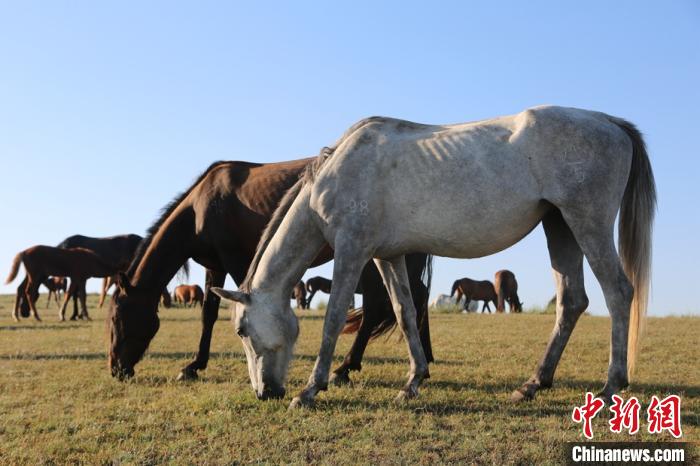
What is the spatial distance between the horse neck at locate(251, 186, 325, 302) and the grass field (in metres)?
1.02

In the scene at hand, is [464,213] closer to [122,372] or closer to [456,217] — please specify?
[456,217]

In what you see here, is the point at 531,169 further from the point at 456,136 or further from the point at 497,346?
the point at 497,346

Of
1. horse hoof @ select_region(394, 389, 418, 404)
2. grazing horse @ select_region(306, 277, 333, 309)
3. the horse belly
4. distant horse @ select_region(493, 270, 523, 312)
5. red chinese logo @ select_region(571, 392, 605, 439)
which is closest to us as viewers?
red chinese logo @ select_region(571, 392, 605, 439)

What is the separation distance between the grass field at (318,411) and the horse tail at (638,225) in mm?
797

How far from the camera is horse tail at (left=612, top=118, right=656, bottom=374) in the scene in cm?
566

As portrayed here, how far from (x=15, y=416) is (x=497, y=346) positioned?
7097mm

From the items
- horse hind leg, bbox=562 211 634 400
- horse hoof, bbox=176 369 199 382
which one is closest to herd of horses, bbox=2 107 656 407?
horse hind leg, bbox=562 211 634 400

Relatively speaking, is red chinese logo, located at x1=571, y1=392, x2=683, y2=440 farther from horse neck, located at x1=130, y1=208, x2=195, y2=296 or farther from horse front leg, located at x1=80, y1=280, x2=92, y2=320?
horse front leg, located at x1=80, y1=280, x2=92, y2=320

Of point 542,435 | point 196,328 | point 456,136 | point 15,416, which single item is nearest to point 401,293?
point 456,136

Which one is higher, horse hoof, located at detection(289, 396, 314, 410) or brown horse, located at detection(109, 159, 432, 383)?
brown horse, located at detection(109, 159, 432, 383)

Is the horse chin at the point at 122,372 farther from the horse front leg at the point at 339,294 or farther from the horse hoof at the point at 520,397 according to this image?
the horse hoof at the point at 520,397

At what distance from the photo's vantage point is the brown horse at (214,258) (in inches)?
292

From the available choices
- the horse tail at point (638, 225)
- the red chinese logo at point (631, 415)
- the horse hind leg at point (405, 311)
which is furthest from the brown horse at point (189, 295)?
the red chinese logo at point (631, 415)

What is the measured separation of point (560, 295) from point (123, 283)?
4.96m
